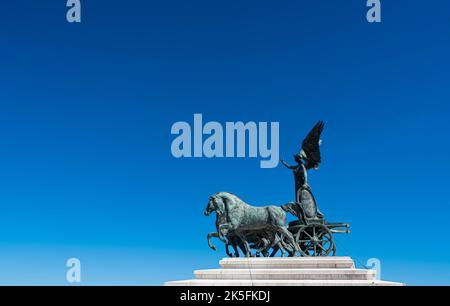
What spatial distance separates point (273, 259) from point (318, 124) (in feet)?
29.2

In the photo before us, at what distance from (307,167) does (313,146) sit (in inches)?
50.3

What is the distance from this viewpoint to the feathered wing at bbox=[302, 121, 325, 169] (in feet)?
116

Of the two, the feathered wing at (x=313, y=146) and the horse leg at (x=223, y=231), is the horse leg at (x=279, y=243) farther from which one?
the feathered wing at (x=313, y=146)

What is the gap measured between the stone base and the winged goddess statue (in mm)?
4332

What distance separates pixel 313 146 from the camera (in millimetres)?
35531

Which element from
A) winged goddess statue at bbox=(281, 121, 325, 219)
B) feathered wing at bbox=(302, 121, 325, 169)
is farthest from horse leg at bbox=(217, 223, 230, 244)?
feathered wing at bbox=(302, 121, 325, 169)

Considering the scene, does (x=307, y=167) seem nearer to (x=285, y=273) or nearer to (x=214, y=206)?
(x=214, y=206)

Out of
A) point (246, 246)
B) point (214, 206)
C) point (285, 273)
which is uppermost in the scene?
point (214, 206)

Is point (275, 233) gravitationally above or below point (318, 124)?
below

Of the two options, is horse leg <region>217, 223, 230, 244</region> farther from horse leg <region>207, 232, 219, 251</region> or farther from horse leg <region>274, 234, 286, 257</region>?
horse leg <region>274, 234, 286, 257</region>

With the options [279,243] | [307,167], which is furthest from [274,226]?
[307,167]
